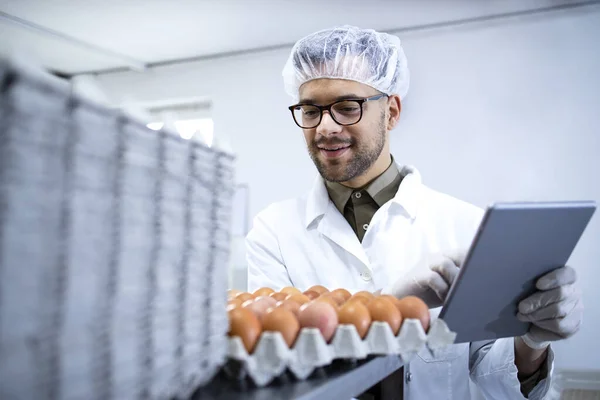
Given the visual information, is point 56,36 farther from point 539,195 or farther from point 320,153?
point 539,195

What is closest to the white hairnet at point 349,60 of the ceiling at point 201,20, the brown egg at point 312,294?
the brown egg at point 312,294

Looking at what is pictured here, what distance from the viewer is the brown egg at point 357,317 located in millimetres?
592

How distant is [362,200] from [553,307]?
820 millimetres

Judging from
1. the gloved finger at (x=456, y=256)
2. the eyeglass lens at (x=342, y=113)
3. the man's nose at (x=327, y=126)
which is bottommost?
the gloved finger at (x=456, y=256)

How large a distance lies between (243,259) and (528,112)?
7.51 feet

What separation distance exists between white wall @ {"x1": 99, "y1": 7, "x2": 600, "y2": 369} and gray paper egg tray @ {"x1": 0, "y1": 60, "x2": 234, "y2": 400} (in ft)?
10.2

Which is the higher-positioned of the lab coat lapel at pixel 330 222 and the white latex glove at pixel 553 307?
the lab coat lapel at pixel 330 222

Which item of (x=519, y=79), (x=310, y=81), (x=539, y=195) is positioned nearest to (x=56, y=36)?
(x=310, y=81)

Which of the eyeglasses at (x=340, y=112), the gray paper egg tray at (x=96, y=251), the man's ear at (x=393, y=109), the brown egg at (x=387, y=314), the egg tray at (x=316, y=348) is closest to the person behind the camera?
the gray paper egg tray at (x=96, y=251)

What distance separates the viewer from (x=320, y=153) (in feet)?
5.00

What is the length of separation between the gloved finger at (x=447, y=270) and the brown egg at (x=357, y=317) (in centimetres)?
36

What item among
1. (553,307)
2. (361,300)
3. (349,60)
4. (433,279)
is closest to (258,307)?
(361,300)

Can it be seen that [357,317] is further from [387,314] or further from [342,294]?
[342,294]

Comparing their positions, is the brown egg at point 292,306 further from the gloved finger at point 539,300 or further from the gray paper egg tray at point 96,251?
the gloved finger at point 539,300
